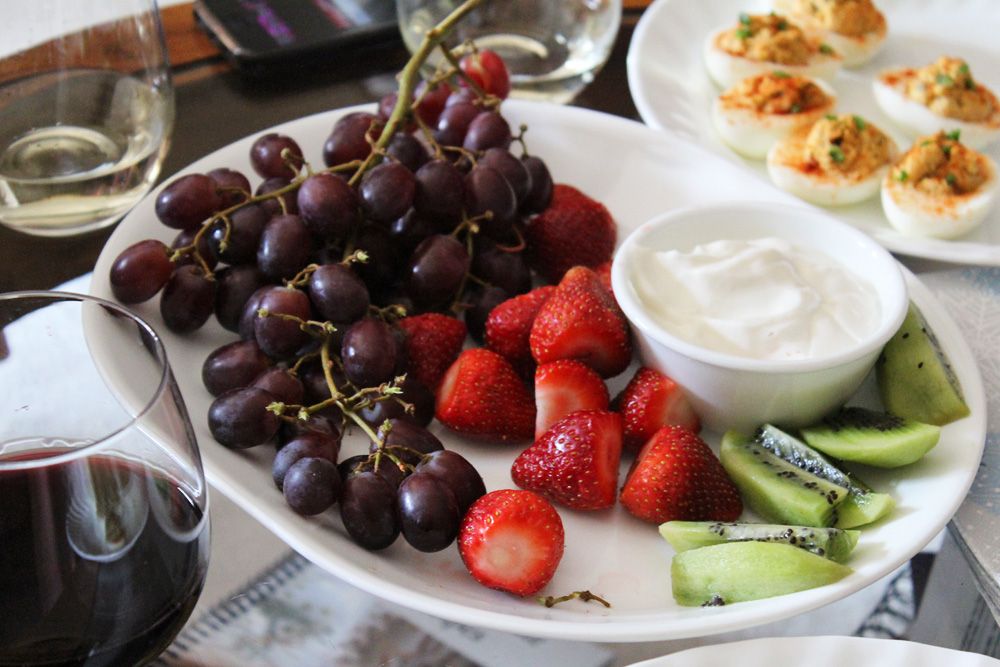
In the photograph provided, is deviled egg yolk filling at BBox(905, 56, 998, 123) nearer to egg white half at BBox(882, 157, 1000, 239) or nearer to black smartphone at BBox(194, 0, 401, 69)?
egg white half at BBox(882, 157, 1000, 239)

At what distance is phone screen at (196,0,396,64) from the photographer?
164cm

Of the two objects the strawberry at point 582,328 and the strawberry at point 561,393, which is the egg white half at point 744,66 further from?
the strawberry at point 561,393

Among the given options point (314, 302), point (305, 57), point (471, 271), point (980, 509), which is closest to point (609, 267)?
point (471, 271)

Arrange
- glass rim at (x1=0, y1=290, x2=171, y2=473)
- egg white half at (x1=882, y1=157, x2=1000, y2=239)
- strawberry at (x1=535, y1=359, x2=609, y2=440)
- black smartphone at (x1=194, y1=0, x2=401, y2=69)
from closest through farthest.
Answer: glass rim at (x1=0, y1=290, x2=171, y2=473), strawberry at (x1=535, y1=359, x2=609, y2=440), egg white half at (x1=882, y1=157, x2=1000, y2=239), black smartphone at (x1=194, y1=0, x2=401, y2=69)

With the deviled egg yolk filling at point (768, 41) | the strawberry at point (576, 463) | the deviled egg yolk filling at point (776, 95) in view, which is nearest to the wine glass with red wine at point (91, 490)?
the strawberry at point (576, 463)

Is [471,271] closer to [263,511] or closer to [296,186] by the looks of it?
[296,186]

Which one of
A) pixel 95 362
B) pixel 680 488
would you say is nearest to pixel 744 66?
pixel 680 488

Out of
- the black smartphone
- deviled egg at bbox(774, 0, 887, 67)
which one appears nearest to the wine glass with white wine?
the black smartphone

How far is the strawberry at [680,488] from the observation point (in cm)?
94

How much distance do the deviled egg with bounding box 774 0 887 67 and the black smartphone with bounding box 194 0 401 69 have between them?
0.69 meters

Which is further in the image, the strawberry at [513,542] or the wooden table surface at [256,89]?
the wooden table surface at [256,89]

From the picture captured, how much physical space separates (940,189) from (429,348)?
0.72m

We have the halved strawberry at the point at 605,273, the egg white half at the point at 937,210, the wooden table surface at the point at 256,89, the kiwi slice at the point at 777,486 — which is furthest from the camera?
the wooden table surface at the point at 256,89

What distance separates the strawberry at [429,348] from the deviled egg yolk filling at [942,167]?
68 centimetres
